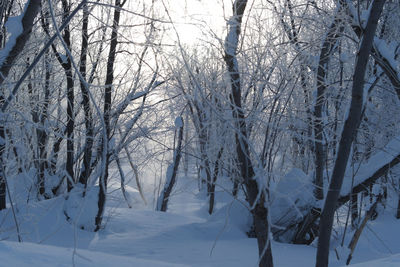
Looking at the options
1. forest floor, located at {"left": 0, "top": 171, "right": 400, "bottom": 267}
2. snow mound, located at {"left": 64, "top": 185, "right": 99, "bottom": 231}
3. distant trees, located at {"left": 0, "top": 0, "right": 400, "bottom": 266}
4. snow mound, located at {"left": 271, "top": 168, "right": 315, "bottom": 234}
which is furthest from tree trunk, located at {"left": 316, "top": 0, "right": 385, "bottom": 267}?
snow mound, located at {"left": 64, "top": 185, "right": 99, "bottom": 231}

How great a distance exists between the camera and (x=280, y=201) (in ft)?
22.4

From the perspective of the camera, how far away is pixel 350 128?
2963 millimetres

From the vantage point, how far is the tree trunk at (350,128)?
290 centimetres

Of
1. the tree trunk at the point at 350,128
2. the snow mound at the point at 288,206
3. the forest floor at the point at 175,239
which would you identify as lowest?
the forest floor at the point at 175,239

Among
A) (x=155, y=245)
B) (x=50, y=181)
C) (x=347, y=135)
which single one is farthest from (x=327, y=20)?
(x=50, y=181)

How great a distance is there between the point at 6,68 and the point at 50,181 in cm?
620

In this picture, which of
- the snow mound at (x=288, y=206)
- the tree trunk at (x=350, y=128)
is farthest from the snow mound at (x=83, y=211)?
the tree trunk at (x=350, y=128)

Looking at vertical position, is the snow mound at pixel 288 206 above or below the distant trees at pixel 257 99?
below

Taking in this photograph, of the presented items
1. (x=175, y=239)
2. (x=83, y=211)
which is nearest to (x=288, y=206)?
(x=175, y=239)

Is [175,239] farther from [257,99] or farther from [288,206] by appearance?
[257,99]

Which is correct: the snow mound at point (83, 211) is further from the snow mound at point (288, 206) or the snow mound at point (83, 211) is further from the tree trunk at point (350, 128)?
the tree trunk at point (350, 128)

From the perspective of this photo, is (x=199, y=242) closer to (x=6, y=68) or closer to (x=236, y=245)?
(x=236, y=245)

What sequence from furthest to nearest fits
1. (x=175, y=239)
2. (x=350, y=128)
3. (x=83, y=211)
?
(x=83, y=211) → (x=175, y=239) → (x=350, y=128)

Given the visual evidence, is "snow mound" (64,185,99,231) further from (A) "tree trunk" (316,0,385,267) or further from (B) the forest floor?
(A) "tree trunk" (316,0,385,267)
